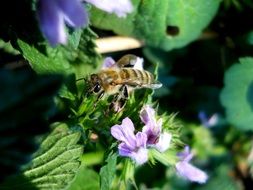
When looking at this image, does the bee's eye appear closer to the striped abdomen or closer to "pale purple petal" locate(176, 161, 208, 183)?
the striped abdomen

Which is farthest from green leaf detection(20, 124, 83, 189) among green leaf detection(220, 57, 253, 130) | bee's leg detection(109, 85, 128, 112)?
green leaf detection(220, 57, 253, 130)

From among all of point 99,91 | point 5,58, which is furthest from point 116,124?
point 5,58

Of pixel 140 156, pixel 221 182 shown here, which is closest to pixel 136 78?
pixel 140 156

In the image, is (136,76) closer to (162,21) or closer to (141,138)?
(141,138)

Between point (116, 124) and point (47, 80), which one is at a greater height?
point (47, 80)

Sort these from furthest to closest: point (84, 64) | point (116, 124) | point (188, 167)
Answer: point (84, 64), point (188, 167), point (116, 124)

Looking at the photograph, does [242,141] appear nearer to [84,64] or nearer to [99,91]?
[84,64]
